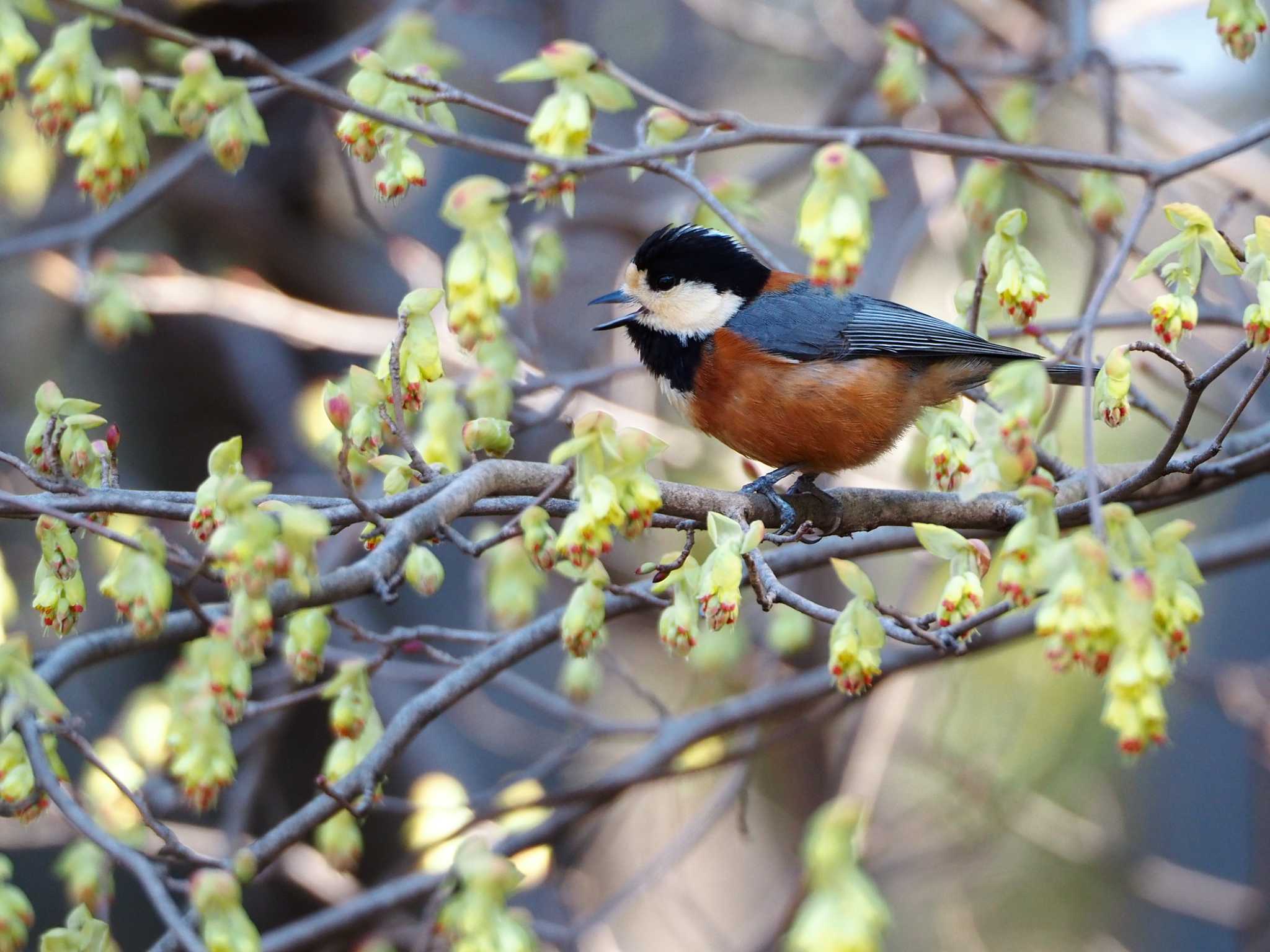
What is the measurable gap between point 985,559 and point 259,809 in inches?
132

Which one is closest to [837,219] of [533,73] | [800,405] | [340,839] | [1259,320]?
[1259,320]

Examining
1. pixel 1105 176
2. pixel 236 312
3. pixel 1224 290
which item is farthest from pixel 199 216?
pixel 1224 290

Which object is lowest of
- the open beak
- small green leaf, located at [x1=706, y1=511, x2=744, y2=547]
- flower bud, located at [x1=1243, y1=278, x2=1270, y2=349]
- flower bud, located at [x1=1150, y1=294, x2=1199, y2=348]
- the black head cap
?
the open beak

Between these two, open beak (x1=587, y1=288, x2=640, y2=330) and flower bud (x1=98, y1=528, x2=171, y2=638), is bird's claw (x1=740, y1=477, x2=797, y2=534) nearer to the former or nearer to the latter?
open beak (x1=587, y1=288, x2=640, y2=330)

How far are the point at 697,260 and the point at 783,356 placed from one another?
0.35 metres

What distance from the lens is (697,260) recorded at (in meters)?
3.37

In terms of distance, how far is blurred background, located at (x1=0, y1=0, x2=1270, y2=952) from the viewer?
14.1ft

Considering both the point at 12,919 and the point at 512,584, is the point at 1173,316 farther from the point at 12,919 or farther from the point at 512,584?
the point at 12,919

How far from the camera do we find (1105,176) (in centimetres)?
321

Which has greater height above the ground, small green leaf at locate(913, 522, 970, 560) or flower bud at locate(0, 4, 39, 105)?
flower bud at locate(0, 4, 39, 105)

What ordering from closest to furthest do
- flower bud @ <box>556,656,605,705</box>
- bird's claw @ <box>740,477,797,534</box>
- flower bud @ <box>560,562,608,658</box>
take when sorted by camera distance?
flower bud @ <box>560,562,608,658</box>, bird's claw @ <box>740,477,797,534</box>, flower bud @ <box>556,656,605,705</box>

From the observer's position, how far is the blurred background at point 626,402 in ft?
14.1

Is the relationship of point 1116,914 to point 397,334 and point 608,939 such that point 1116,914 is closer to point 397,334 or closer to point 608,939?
point 608,939

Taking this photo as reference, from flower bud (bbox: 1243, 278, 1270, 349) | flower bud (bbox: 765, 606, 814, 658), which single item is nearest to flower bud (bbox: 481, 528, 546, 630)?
flower bud (bbox: 765, 606, 814, 658)
